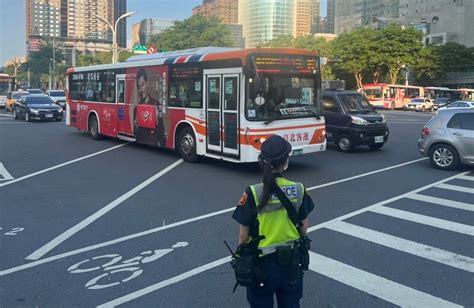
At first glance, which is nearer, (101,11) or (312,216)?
(312,216)

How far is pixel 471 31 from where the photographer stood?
9275 cm

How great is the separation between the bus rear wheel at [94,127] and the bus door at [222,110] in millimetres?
7611

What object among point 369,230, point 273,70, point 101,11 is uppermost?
point 101,11

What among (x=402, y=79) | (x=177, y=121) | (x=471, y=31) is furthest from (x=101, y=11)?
(x=471, y=31)

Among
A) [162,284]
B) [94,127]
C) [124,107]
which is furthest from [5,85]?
[162,284]

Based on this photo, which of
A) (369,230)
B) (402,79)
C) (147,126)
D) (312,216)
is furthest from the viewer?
(402,79)

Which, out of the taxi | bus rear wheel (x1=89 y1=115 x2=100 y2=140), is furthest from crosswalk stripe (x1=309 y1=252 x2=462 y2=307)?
the taxi

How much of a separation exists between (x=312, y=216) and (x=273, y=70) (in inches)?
185

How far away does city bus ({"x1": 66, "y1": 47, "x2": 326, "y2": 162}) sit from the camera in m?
11.4

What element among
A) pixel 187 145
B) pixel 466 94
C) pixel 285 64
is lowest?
pixel 187 145

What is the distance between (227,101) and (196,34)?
47.2 meters

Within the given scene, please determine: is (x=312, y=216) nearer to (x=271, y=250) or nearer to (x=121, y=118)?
(x=271, y=250)

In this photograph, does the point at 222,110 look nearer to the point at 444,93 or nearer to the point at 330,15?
the point at 444,93

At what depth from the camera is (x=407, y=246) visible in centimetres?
643
